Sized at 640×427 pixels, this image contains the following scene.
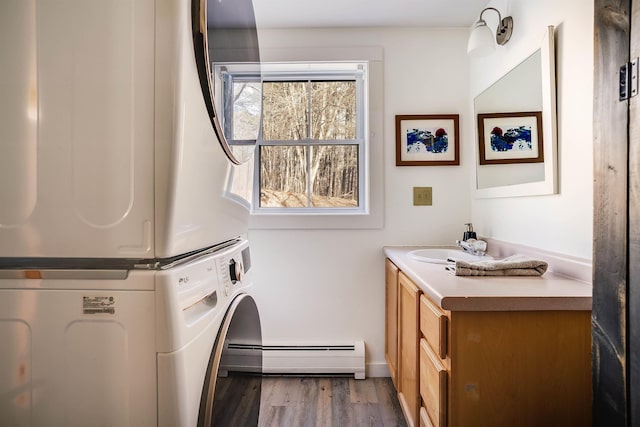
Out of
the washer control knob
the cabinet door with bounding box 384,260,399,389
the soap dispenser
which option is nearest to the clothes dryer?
the washer control knob

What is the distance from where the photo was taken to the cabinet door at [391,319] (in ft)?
6.01

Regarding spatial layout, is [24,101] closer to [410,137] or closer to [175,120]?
[175,120]

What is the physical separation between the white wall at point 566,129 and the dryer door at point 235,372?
1.18m

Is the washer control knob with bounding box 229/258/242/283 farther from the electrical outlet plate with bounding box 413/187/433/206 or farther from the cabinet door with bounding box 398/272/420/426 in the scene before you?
the electrical outlet plate with bounding box 413/187/433/206

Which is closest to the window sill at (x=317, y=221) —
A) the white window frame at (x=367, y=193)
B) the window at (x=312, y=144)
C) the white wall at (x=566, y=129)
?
the white window frame at (x=367, y=193)

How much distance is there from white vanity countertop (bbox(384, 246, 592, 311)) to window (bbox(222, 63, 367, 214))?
3.88 feet

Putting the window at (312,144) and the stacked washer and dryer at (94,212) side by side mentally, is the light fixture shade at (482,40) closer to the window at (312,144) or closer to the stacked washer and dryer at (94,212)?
the window at (312,144)

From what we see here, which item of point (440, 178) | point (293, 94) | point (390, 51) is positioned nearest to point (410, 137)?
point (440, 178)

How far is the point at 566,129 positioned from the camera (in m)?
1.30

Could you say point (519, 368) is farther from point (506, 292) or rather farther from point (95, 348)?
point (95, 348)

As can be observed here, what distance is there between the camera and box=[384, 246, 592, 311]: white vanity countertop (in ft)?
3.19

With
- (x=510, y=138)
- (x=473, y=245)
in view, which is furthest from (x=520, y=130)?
(x=473, y=245)

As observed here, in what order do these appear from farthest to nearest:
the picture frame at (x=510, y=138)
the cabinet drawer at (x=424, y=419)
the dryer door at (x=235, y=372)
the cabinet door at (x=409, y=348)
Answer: the picture frame at (x=510, y=138) → the cabinet door at (x=409, y=348) → the cabinet drawer at (x=424, y=419) → the dryer door at (x=235, y=372)

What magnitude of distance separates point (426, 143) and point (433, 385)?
1479 mm
